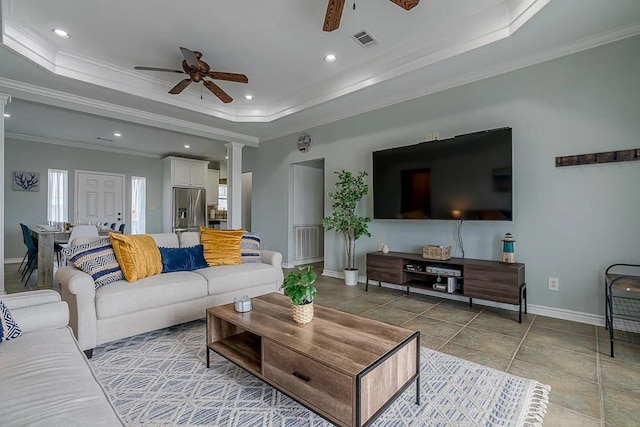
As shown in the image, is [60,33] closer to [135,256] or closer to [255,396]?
[135,256]

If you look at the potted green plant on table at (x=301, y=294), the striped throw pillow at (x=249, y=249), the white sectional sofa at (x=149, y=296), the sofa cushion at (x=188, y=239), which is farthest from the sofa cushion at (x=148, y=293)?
the potted green plant on table at (x=301, y=294)

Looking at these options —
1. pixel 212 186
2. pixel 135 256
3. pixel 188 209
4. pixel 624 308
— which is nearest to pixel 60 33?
pixel 135 256

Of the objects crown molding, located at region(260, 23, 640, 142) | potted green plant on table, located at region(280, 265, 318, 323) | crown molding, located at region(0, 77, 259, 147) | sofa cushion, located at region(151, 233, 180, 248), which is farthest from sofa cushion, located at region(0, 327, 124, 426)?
crown molding, located at region(260, 23, 640, 142)

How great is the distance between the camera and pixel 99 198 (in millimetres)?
7676

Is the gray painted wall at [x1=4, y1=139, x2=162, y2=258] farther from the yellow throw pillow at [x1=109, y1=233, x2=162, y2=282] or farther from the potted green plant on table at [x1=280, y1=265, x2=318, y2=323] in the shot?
the potted green plant on table at [x1=280, y1=265, x2=318, y2=323]

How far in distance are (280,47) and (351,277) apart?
10.6 feet

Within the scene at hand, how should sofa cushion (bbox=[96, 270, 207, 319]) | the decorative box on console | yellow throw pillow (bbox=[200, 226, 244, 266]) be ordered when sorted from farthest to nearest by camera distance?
yellow throw pillow (bbox=[200, 226, 244, 266]) < sofa cushion (bbox=[96, 270, 207, 319]) < the decorative box on console

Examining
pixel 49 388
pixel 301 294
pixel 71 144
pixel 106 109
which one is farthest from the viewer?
pixel 71 144

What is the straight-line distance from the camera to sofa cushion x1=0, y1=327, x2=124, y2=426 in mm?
957

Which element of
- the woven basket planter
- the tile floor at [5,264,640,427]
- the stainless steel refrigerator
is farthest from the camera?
the stainless steel refrigerator

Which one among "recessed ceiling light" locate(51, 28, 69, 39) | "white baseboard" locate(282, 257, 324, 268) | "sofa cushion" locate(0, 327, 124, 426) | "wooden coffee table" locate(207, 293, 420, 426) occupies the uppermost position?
"recessed ceiling light" locate(51, 28, 69, 39)

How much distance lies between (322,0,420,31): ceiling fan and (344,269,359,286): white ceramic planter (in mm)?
3277

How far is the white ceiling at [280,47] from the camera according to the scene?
275 centimetres

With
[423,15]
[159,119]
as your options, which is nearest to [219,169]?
[159,119]
